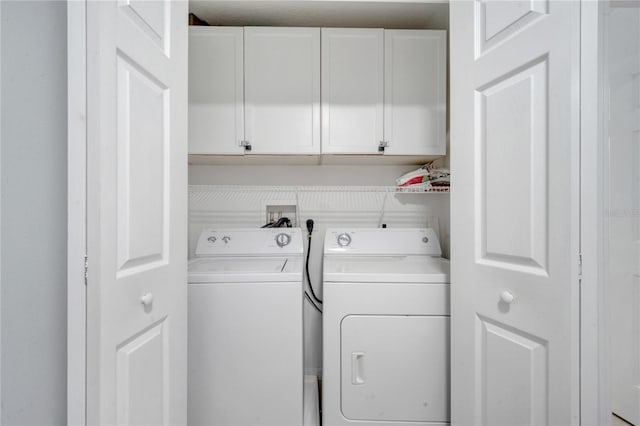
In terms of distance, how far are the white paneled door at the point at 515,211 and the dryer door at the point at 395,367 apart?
6.5 inches

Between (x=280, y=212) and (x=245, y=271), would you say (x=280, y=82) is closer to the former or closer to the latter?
(x=280, y=212)

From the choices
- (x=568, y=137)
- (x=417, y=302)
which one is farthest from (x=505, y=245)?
(x=417, y=302)

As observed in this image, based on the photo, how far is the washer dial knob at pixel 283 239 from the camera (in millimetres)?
1832

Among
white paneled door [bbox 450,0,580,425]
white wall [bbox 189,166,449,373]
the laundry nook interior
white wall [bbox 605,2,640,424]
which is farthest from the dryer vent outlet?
white wall [bbox 605,2,640,424]

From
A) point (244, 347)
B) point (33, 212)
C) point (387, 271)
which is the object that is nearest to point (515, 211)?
point (387, 271)

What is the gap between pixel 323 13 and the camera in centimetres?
171

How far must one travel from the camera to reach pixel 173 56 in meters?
1.03

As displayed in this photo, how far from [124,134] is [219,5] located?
1319 millimetres

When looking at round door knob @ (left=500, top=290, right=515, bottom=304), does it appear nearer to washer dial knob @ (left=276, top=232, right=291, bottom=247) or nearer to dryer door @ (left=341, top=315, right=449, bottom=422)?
dryer door @ (left=341, top=315, right=449, bottom=422)

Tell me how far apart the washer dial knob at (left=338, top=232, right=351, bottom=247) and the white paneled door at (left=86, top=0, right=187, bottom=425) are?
1007mm

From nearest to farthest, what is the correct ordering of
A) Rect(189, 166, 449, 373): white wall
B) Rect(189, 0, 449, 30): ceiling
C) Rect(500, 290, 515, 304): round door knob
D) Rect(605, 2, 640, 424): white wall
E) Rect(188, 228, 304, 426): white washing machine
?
Rect(605, 2, 640, 424): white wall → Rect(500, 290, 515, 304): round door knob → Rect(188, 228, 304, 426): white washing machine → Rect(189, 0, 449, 30): ceiling → Rect(189, 166, 449, 373): white wall

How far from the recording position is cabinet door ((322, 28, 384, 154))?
1677mm

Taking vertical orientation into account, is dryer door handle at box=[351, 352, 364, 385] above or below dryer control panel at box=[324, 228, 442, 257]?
below

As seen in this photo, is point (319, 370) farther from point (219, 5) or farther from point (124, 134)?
point (219, 5)
